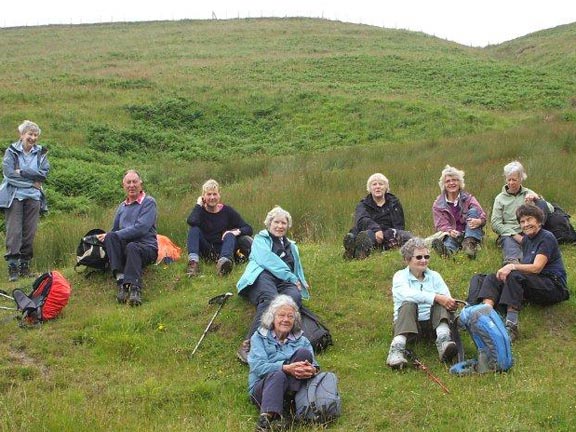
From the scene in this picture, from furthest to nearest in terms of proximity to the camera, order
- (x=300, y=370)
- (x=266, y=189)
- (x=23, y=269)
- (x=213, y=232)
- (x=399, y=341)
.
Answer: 1. (x=266, y=189)
2. (x=23, y=269)
3. (x=213, y=232)
4. (x=399, y=341)
5. (x=300, y=370)

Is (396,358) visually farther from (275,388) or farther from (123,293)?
(123,293)

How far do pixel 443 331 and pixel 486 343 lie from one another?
51 cm

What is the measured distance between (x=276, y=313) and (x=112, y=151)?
57.2 ft

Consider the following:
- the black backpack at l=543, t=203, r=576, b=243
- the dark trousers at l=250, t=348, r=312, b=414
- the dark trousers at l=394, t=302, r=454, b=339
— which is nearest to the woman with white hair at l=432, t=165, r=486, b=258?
the black backpack at l=543, t=203, r=576, b=243

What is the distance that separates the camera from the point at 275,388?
18.5 ft

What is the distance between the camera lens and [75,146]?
2158cm

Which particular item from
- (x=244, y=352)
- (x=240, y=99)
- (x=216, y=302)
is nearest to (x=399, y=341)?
(x=244, y=352)

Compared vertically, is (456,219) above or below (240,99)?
below

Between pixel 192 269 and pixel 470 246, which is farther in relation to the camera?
pixel 192 269

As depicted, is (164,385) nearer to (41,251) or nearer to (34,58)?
(41,251)

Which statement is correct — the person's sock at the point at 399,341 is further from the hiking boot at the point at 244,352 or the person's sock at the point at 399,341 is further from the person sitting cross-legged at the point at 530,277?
the hiking boot at the point at 244,352

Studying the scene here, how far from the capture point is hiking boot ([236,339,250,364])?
6941mm

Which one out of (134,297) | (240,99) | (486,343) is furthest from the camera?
(240,99)

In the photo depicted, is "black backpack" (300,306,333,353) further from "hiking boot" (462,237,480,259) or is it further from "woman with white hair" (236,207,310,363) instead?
"hiking boot" (462,237,480,259)
